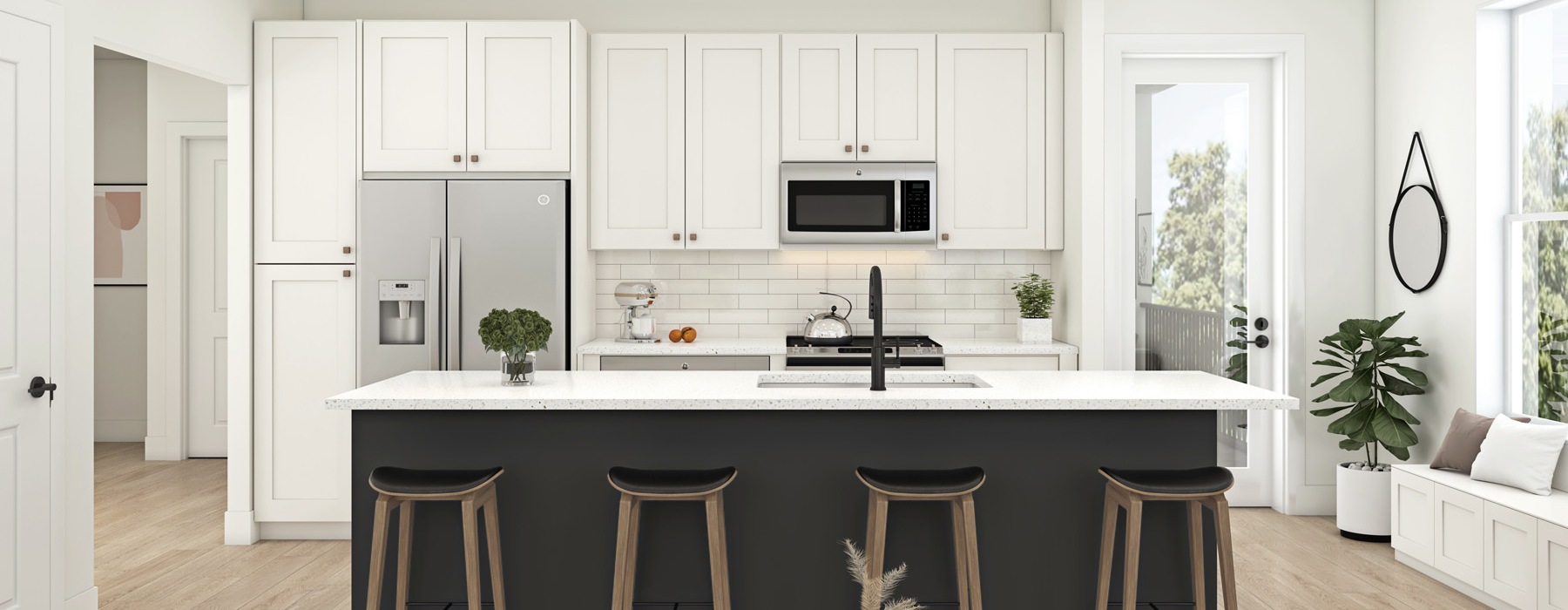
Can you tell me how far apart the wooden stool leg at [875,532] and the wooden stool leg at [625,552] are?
0.66 metres

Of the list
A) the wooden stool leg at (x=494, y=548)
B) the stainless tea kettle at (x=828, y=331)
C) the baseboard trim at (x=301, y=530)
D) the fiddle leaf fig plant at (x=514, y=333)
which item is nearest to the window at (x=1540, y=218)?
the stainless tea kettle at (x=828, y=331)

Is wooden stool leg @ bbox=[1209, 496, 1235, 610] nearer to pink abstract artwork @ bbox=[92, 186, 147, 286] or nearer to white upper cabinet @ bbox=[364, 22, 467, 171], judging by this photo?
white upper cabinet @ bbox=[364, 22, 467, 171]

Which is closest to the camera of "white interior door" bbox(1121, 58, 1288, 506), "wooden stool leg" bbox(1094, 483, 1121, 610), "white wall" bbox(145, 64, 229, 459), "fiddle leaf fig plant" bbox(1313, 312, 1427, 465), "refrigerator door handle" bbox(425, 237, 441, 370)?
"wooden stool leg" bbox(1094, 483, 1121, 610)

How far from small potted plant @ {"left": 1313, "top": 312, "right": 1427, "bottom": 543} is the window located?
1.27 ft

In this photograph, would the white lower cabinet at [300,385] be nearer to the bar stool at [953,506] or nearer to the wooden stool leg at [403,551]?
the wooden stool leg at [403,551]

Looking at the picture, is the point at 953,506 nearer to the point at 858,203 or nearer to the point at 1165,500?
the point at 1165,500

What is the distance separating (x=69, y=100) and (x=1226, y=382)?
3.97 meters

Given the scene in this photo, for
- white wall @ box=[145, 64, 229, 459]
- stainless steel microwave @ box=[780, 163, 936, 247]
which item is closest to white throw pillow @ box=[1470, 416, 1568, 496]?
stainless steel microwave @ box=[780, 163, 936, 247]

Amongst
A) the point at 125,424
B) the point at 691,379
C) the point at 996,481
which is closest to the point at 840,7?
the point at 691,379

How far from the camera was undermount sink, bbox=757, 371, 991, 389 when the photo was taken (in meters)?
3.14

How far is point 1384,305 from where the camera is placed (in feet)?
15.4

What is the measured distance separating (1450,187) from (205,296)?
7.12 metres

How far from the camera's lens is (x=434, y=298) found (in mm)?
4367

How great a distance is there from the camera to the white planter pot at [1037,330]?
473 cm
